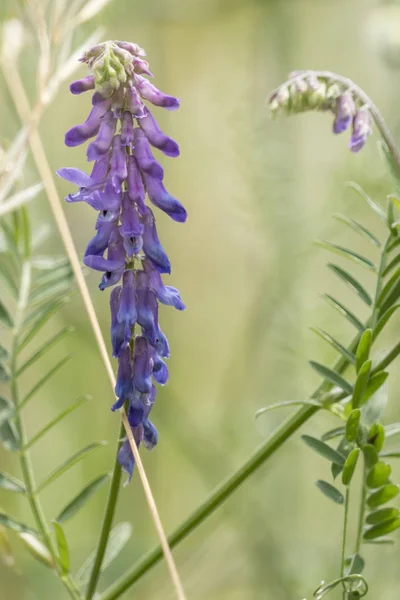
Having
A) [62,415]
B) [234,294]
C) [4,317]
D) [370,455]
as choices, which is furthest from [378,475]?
[234,294]

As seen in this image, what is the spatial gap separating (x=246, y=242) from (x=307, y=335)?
0.92 m

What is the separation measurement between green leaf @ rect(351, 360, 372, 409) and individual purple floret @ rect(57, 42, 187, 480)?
6.2 inches

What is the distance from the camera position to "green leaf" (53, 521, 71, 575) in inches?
30.1

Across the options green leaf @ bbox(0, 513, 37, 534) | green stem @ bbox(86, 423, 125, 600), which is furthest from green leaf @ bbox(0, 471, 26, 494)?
green stem @ bbox(86, 423, 125, 600)

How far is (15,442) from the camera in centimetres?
85

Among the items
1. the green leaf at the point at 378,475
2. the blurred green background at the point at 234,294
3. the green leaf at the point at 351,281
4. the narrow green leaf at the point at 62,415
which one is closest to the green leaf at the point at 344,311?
the green leaf at the point at 351,281

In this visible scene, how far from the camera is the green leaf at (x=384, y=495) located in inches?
28.3

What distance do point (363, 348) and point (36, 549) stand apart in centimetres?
39

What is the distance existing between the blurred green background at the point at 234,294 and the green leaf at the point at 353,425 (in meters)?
0.68

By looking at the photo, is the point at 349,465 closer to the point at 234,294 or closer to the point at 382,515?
the point at 382,515

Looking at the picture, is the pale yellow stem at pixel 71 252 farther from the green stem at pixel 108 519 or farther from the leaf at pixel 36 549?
the leaf at pixel 36 549

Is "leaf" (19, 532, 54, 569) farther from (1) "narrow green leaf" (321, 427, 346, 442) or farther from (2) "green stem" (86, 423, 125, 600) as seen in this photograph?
(1) "narrow green leaf" (321, 427, 346, 442)

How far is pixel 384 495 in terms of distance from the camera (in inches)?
28.8

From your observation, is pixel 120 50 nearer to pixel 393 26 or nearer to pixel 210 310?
pixel 393 26
